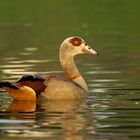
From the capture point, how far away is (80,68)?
2148 cm

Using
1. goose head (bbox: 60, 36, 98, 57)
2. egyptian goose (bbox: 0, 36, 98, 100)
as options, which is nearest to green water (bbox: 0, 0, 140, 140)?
egyptian goose (bbox: 0, 36, 98, 100)

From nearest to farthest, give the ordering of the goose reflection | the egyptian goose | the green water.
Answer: the goose reflection, the green water, the egyptian goose

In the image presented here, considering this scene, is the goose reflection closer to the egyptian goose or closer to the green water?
the green water

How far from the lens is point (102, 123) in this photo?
1412 cm

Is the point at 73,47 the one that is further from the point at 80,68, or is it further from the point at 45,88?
the point at 80,68

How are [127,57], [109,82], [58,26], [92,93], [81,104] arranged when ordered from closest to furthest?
[81,104], [92,93], [109,82], [127,57], [58,26]

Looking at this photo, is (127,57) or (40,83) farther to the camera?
(127,57)

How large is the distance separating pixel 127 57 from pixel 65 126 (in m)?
9.81

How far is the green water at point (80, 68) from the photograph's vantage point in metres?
13.8

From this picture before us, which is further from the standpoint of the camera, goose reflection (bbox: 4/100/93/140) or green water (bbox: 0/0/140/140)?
green water (bbox: 0/0/140/140)

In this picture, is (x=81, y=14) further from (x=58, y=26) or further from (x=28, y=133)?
(x=28, y=133)

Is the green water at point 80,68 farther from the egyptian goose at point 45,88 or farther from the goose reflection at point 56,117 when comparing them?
the egyptian goose at point 45,88

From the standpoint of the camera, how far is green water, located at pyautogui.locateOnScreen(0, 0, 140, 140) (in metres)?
13.8

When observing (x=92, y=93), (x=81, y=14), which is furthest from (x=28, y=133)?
(x=81, y=14)
